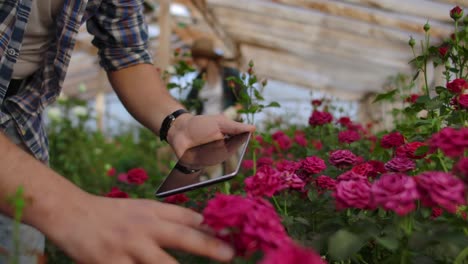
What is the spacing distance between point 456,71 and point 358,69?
8009 millimetres

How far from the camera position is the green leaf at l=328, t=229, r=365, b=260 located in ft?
1.73

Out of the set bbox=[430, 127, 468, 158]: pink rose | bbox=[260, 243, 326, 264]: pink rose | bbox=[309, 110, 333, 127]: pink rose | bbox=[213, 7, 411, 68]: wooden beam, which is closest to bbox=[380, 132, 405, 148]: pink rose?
bbox=[430, 127, 468, 158]: pink rose

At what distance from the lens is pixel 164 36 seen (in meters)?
4.23

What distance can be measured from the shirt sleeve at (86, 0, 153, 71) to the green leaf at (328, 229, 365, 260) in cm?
78

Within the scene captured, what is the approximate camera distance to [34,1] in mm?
951

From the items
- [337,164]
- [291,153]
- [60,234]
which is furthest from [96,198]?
[291,153]

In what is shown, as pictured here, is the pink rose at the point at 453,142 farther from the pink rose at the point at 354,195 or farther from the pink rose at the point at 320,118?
the pink rose at the point at 320,118

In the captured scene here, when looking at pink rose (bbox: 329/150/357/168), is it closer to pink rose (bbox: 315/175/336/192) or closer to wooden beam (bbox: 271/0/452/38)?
pink rose (bbox: 315/175/336/192)

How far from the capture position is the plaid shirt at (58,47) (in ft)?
2.81

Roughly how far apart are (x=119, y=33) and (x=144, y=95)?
0.21 metres

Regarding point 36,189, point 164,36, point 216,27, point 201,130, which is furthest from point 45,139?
point 216,27

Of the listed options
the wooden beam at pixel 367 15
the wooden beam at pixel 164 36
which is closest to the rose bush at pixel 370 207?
the wooden beam at pixel 164 36

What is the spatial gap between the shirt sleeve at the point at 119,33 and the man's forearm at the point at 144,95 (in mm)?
27

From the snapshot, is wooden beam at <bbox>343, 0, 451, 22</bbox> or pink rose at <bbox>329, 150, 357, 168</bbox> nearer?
pink rose at <bbox>329, 150, 357, 168</bbox>
